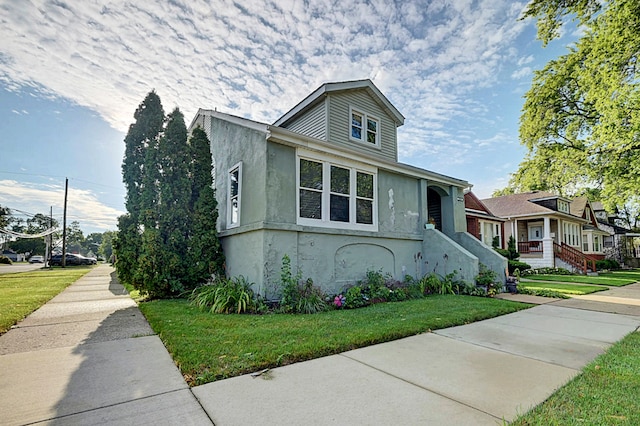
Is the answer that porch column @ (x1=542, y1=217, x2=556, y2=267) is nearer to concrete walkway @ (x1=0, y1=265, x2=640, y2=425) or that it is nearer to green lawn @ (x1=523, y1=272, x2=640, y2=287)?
green lawn @ (x1=523, y1=272, x2=640, y2=287)

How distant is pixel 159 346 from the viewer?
4.21 meters

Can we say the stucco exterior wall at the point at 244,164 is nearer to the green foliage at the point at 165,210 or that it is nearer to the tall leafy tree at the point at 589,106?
the green foliage at the point at 165,210

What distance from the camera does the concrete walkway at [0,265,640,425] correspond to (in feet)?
8.03

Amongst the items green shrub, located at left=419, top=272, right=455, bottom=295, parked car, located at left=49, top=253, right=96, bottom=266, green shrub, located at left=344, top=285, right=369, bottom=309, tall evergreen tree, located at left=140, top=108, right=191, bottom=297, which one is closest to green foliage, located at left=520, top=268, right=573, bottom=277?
green shrub, located at left=419, top=272, right=455, bottom=295

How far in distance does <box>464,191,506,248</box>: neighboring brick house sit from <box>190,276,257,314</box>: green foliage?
536 inches

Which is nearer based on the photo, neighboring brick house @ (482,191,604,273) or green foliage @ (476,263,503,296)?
green foliage @ (476,263,503,296)

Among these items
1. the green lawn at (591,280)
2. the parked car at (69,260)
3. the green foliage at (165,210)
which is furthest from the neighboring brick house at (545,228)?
the parked car at (69,260)

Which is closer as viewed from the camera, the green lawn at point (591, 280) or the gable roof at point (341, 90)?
the gable roof at point (341, 90)

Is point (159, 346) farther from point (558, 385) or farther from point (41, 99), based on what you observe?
point (41, 99)

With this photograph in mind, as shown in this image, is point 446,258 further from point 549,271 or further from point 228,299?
point 549,271

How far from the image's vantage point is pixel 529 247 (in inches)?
849

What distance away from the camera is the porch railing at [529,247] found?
828 inches

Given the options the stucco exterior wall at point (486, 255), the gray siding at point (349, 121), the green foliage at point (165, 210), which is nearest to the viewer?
the green foliage at point (165, 210)

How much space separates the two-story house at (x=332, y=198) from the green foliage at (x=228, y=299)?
374mm
